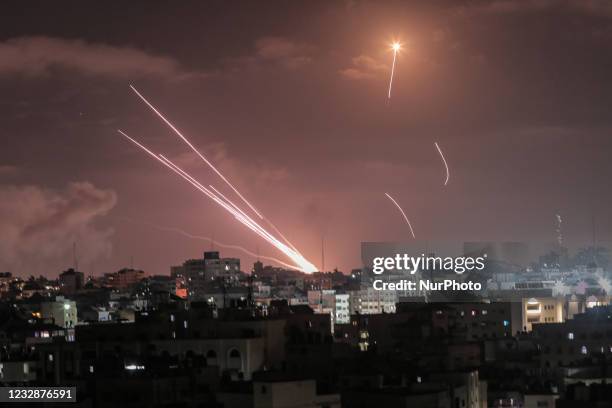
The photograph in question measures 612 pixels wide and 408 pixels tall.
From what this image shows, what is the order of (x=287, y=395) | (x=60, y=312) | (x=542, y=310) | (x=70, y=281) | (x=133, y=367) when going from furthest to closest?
(x=70, y=281) → (x=60, y=312) → (x=542, y=310) → (x=133, y=367) → (x=287, y=395)

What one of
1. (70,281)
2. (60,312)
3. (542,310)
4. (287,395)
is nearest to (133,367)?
(287,395)

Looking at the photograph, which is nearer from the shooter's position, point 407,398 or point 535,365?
point 407,398

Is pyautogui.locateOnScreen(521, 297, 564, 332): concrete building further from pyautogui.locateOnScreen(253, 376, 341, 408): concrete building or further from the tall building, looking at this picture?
the tall building

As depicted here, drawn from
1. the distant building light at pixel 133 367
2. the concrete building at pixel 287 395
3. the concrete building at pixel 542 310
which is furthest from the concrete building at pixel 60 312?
the concrete building at pixel 287 395

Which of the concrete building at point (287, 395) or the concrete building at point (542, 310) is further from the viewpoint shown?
the concrete building at point (542, 310)

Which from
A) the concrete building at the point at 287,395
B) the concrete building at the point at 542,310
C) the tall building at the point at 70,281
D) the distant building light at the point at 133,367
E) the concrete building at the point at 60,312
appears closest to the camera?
the concrete building at the point at 287,395

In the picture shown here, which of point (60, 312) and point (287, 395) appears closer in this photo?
point (287, 395)

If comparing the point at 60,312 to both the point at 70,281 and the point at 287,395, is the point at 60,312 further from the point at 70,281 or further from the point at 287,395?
the point at 70,281

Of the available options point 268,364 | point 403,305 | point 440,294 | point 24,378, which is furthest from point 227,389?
point 440,294

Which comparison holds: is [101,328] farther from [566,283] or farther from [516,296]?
[566,283]

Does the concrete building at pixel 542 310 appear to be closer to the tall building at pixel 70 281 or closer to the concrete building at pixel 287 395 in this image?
the concrete building at pixel 287 395

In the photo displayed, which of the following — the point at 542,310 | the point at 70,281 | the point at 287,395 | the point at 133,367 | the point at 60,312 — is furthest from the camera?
the point at 70,281
